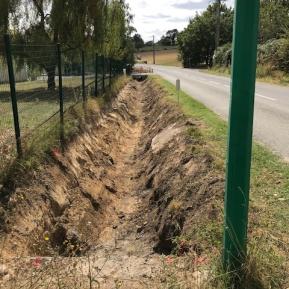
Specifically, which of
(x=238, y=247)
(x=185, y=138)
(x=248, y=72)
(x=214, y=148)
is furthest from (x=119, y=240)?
(x=248, y=72)

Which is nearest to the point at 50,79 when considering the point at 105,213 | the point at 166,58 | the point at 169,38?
the point at 105,213

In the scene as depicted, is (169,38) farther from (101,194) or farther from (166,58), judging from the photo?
(101,194)

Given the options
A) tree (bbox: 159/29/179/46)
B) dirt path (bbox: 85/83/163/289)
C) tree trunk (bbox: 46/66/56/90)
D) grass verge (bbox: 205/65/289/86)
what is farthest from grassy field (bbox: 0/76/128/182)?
tree (bbox: 159/29/179/46)

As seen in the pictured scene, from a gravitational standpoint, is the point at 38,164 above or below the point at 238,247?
below

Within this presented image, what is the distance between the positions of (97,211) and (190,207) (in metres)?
2.43

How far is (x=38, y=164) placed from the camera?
269 inches

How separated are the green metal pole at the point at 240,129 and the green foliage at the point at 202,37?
69.1 m

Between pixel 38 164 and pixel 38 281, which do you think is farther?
pixel 38 164

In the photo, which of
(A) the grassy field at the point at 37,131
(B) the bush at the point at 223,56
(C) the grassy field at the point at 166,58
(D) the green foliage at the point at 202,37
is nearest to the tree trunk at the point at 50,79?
(A) the grassy field at the point at 37,131

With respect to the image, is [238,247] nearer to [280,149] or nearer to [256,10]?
[256,10]

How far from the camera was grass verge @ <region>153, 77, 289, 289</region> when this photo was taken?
3.15 meters

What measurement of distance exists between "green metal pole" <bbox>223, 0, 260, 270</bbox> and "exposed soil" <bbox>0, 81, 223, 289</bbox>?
1.75ft

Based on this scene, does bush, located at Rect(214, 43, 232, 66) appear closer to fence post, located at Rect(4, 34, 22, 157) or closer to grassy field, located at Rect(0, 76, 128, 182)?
grassy field, located at Rect(0, 76, 128, 182)

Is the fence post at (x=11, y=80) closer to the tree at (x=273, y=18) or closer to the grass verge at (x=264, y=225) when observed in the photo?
the grass verge at (x=264, y=225)
